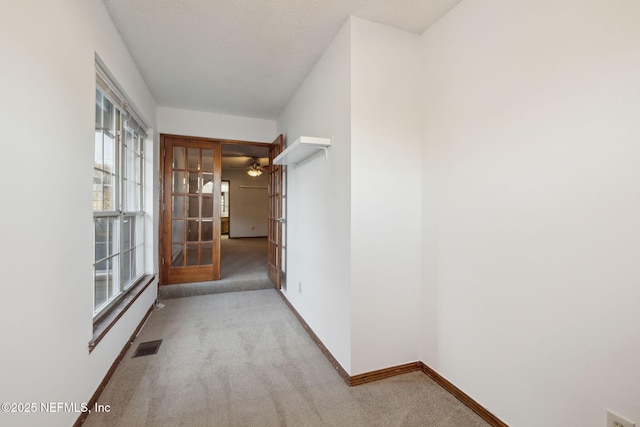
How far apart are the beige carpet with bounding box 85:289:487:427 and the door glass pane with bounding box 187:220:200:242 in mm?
1519

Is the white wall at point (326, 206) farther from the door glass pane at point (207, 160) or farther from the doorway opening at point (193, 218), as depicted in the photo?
the door glass pane at point (207, 160)

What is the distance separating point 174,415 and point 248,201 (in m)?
8.59

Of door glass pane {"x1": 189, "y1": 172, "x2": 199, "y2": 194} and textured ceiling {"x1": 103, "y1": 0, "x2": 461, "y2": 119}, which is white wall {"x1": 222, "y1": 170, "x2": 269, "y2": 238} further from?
textured ceiling {"x1": 103, "y1": 0, "x2": 461, "y2": 119}

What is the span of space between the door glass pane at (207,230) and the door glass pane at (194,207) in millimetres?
148

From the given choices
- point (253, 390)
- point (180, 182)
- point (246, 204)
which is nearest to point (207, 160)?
point (180, 182)

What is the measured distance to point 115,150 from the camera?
2312 millimetres

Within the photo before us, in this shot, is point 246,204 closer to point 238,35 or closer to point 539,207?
point 238,35

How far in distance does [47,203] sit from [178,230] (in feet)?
9.26

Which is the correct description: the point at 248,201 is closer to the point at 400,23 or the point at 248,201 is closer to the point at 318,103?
the point at 318,103

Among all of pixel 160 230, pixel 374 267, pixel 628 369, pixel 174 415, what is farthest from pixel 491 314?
pixel 160 230

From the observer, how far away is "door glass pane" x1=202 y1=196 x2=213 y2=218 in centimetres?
400

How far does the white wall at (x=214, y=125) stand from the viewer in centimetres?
374

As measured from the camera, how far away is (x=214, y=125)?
3951 millimetres

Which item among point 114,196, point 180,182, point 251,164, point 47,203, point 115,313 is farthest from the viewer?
point 251,164
